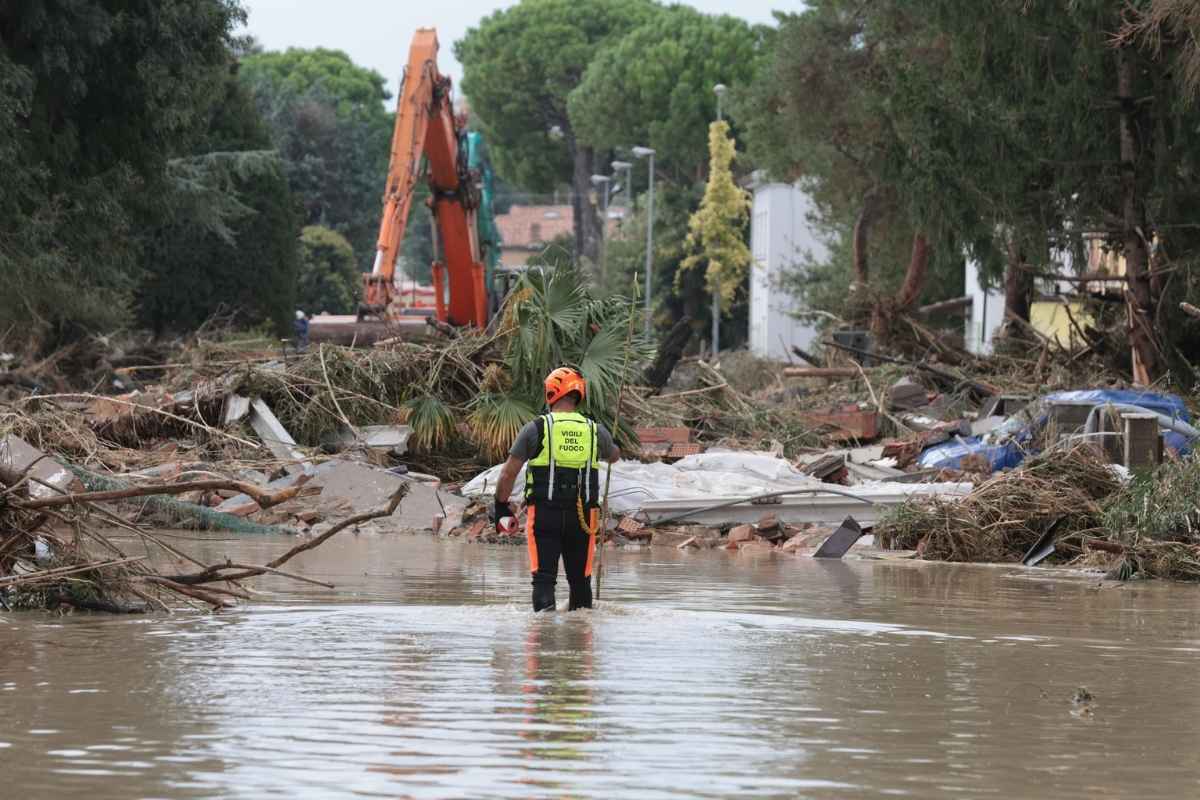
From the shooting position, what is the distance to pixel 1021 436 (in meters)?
22.8

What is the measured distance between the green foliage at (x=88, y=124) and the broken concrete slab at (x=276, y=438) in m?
4.83

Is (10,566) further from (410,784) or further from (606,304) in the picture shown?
(606,304)

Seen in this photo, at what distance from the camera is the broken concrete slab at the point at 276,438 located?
75.3 feet

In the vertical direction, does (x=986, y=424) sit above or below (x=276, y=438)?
above

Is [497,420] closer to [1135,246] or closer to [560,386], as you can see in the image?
[1135,246]

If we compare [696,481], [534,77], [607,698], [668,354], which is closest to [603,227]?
[534,77]

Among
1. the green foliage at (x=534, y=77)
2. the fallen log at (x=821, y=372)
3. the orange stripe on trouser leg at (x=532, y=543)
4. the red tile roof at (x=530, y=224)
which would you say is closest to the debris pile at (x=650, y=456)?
the fallen log at (x=821, y=372)

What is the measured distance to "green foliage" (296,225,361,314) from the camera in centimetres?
8606

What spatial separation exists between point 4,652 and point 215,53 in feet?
70.3

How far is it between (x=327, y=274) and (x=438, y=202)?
2056 inches

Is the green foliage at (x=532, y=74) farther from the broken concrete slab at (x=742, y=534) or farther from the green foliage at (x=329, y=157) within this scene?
the broken concrete slab at (x=742, y=534)

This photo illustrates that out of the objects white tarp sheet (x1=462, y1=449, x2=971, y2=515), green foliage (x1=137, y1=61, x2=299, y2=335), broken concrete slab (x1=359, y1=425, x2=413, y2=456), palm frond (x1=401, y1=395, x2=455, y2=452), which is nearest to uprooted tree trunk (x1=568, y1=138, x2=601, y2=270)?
green foliage (x1=137, y1=61, x2=299, y2=335)

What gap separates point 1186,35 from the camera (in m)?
25.3

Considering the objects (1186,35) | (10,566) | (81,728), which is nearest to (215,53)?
(1186,35)
